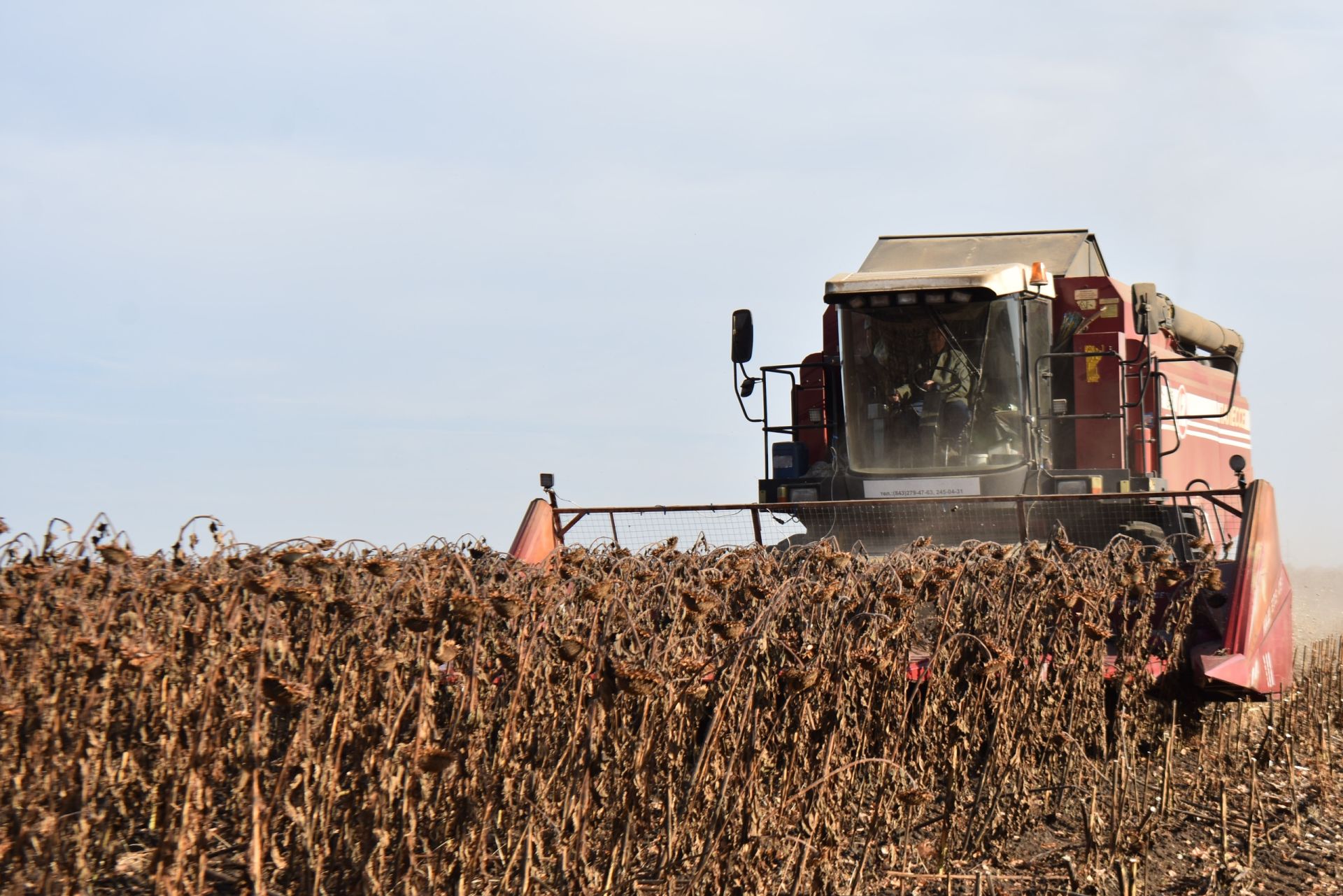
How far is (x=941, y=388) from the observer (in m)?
8.53

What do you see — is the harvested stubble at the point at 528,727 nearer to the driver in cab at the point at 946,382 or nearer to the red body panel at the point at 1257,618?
the red body panel at the point at 1257,618

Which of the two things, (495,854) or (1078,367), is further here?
(1078,367)

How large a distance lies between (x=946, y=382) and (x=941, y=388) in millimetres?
52

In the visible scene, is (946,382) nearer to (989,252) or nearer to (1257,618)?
(989,252)

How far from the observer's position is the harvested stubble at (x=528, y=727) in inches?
128

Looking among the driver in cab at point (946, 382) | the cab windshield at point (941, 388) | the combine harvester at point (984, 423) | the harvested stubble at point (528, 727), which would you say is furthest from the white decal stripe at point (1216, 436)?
the harvested stubble at point (528, 727)

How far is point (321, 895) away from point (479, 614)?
0.77 metres

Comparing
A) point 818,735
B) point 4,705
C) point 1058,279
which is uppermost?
point 1058,279

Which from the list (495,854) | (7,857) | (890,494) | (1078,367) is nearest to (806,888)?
(495,854)

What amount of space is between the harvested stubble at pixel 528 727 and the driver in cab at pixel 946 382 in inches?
131

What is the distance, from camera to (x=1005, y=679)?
4621 millimetres

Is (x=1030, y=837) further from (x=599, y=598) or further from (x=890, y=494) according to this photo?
(x=890, y=494)

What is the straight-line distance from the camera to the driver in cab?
332 inches

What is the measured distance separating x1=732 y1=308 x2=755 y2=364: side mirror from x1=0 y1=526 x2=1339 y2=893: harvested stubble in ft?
13.6
